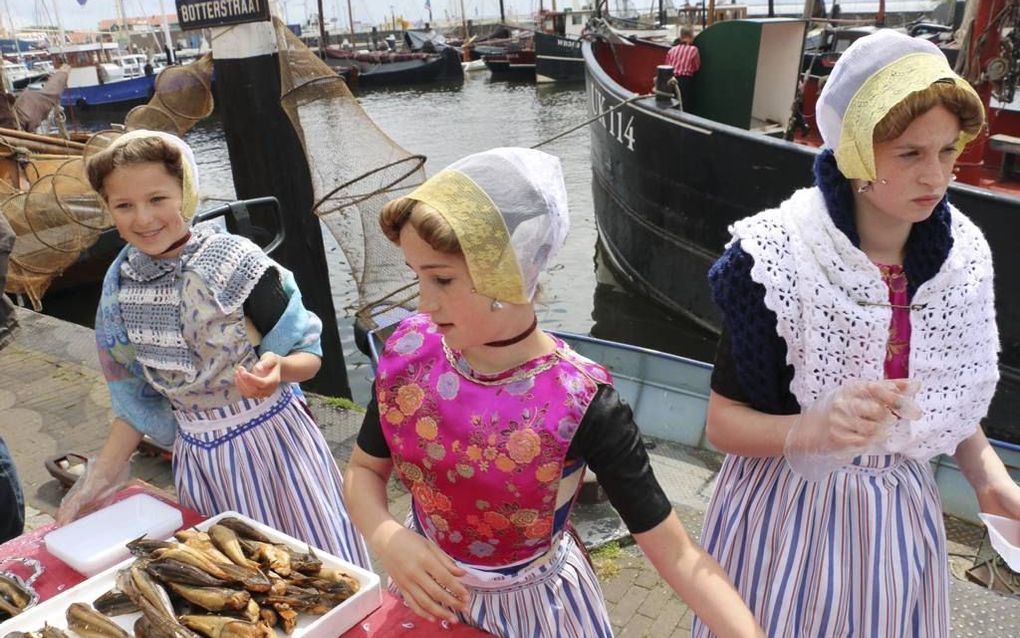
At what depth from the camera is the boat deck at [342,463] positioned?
3064mm

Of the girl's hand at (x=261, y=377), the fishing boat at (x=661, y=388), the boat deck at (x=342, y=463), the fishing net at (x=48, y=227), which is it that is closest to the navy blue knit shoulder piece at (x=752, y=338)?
the girl's hand at (x=261, y=377)

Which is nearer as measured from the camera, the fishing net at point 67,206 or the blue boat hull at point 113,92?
the fishing net at point 67,206

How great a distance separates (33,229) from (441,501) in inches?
299

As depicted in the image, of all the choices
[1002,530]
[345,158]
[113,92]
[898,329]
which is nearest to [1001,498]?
[1002,530]

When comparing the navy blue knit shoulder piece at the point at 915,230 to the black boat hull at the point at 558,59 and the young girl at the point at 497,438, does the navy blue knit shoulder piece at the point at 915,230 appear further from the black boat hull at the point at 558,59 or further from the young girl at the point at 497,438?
the black boat hull at the point at 558,59

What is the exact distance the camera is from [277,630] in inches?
65.1

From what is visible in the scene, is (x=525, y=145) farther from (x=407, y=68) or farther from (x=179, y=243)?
(x=179, y=243)

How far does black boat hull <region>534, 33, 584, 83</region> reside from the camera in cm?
3609

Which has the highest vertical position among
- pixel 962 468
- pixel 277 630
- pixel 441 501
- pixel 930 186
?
pixel 930 186

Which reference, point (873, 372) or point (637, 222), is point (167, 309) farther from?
point (637, 222)

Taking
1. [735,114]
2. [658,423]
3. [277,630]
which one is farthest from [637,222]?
[277,630]

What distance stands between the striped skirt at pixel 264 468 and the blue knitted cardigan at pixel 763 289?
1.50 metres

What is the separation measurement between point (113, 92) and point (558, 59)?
22.2m

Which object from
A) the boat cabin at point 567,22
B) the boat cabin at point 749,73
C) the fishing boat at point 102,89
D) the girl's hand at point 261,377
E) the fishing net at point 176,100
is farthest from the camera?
the boat cabin at point 567,22
